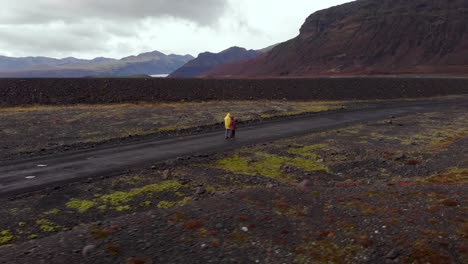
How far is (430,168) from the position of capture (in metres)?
20.2

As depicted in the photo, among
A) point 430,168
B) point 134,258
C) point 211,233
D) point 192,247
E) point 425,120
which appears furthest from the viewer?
point 425,120

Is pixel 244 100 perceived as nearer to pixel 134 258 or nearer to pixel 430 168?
pixel 430 168

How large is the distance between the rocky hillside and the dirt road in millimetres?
94295

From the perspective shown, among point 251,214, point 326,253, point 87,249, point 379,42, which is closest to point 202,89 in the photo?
point 251,214

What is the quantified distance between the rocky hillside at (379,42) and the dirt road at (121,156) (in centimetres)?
9430

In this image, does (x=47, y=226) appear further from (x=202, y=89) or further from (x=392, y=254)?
(x=202, y=89)

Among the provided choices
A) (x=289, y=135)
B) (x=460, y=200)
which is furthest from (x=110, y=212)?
(x=289, y=135)

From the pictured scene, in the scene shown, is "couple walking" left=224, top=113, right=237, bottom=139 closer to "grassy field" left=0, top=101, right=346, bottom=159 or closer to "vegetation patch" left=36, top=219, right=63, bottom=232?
"grassy field" left=0, top=101, right=346, bottom=159

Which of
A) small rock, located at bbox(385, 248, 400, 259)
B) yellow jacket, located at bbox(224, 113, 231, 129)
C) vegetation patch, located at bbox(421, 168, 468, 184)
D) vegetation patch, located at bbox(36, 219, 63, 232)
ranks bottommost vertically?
vegetation patch, located at bbox(36, 219, 63, 232)

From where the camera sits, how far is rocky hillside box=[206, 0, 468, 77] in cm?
12594

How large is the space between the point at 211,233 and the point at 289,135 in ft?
64.9

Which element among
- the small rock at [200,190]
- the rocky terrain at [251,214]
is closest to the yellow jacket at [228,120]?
the rocky terrain at [251,214]

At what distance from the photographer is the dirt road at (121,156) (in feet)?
61.1

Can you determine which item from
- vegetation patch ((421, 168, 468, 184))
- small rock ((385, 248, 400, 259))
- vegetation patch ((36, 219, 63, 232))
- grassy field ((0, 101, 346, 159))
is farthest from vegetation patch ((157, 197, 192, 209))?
grassy field ((0, 101, 346, 159))
